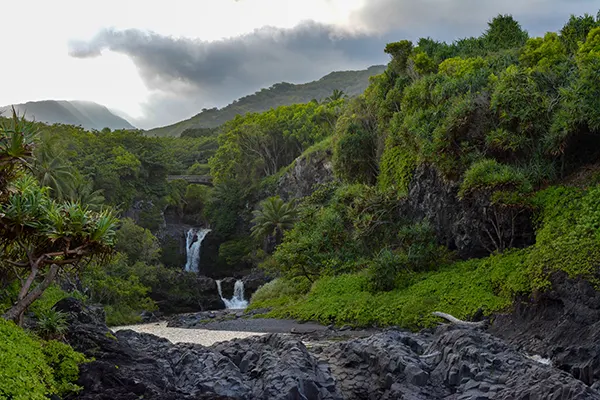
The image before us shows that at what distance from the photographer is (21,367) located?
9914 mm

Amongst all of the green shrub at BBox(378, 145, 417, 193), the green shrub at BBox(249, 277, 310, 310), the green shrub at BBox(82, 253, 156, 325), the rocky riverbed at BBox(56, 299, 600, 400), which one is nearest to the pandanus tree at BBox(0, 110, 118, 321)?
the rocky riverbed at BBox(56, 299, 600, 400)

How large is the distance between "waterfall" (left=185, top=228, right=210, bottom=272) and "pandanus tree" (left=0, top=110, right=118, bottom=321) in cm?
3835

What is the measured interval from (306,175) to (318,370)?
127ft

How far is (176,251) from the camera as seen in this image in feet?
174

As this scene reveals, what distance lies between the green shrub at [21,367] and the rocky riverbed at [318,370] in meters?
1.03

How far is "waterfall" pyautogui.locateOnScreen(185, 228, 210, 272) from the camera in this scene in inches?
2054

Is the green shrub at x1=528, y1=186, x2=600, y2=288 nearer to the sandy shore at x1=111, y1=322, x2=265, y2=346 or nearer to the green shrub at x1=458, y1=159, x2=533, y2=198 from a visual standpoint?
the green shrub at x1=458, y1=159, x2=533, y2=198

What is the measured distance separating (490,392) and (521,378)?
733 millimetres

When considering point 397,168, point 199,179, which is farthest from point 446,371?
point 199,179

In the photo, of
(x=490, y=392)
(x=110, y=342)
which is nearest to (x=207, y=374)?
(x=110, y=342)

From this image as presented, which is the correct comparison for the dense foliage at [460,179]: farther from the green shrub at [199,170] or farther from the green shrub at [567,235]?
the green shrub at [199,170]

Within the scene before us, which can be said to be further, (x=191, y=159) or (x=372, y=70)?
(x=372, y=70)

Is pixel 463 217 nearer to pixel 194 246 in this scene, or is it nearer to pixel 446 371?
pixel 446 371

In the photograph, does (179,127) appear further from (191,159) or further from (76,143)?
(76,143)
